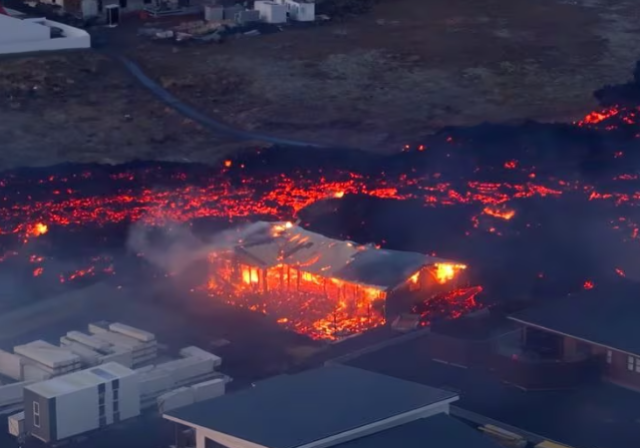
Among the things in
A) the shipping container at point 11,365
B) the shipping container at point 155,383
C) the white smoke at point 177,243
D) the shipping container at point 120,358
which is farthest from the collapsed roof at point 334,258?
the shipping container at point 11,365

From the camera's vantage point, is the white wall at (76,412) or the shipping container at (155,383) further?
the shipping container at (155,383)

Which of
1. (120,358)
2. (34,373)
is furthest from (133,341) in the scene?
(34,373)

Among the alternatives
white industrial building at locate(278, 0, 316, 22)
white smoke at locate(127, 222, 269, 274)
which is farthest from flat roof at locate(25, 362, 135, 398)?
white industrial building at locate(278, 0, 316, 22)

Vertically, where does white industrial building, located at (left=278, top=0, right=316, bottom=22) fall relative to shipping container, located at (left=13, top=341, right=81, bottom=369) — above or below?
above

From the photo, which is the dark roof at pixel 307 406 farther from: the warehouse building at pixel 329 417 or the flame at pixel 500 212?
the flame at pixel 500 212

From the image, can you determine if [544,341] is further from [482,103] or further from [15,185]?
[482,103]

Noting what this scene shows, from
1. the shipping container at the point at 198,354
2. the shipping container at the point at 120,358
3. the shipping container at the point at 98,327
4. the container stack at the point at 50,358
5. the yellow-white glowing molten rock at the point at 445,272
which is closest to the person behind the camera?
the container stack at the point at 50,358

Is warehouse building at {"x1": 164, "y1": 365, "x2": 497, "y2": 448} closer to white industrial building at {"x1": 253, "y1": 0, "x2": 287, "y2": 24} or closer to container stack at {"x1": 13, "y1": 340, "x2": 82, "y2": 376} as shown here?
container stack at {"x1": 13, "y1": 340, "x2": 82, "y2": 376}

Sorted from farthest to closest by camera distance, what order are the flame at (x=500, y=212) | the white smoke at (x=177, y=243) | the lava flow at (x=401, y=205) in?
the flame at (x=500, y=212)
the white smoke at (x=177, y=243)
the lava flow at (x=401, y=205)
